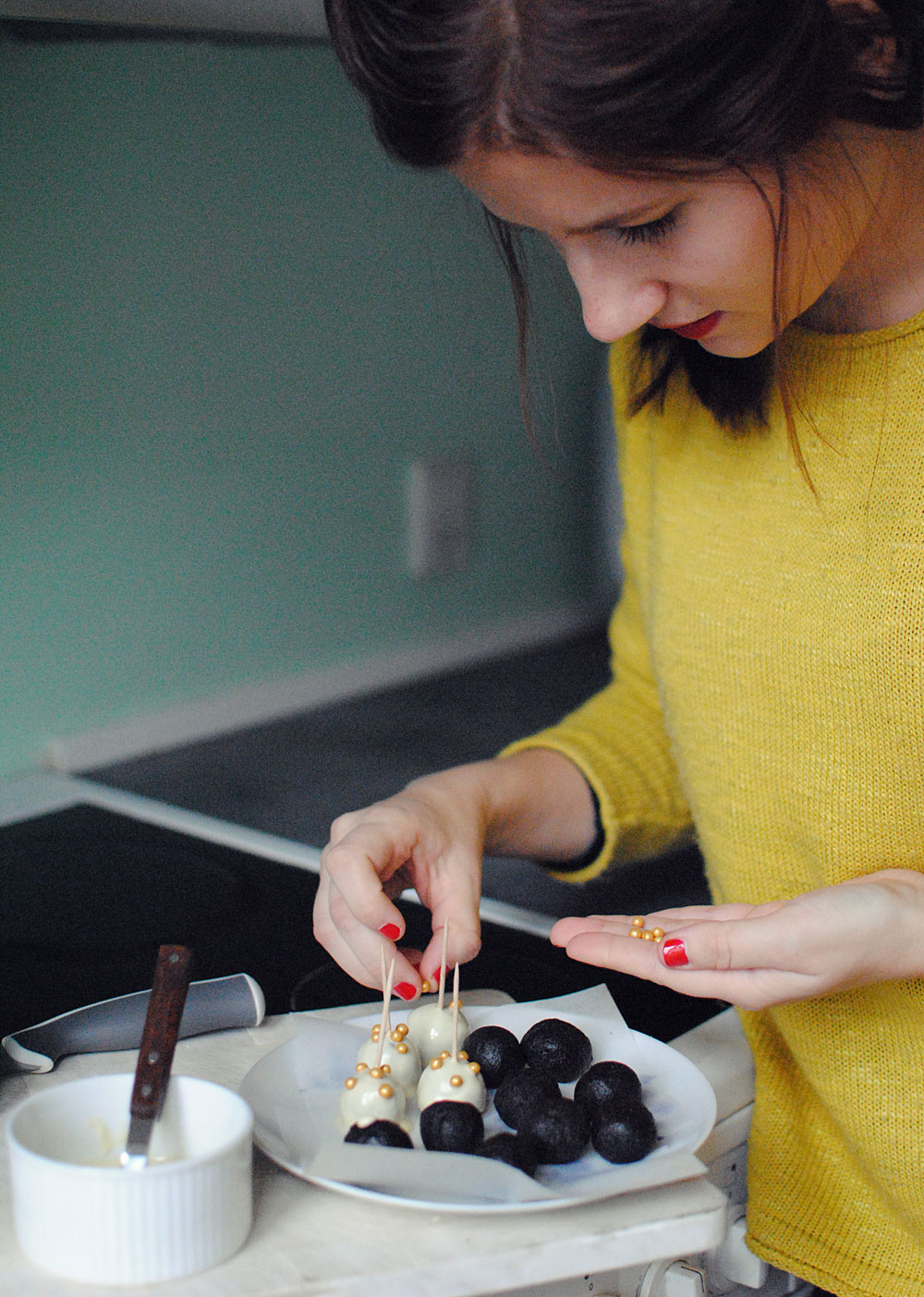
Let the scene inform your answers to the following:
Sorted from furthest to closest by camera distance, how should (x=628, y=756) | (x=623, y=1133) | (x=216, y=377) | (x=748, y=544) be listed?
(x=216, y=377) < (x=628, y=756) < (x=748, y=544) < (x=623, y=1133)

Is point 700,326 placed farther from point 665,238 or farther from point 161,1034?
point 161,1034

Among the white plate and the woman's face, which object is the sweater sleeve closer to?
the white plate

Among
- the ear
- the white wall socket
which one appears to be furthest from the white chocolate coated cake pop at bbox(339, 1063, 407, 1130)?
the white wall socket

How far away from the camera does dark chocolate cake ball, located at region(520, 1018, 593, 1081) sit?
0.71 m

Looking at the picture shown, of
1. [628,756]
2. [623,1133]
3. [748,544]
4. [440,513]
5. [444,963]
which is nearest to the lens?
[623,1133]

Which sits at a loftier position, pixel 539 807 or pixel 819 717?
pixel 819 717

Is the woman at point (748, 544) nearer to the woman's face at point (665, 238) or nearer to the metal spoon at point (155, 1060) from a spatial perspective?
the woman's face at point (665, 238)

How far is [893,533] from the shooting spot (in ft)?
2.51

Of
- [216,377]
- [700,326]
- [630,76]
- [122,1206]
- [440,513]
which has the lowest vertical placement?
[440,513]

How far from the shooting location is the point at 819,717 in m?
0.80

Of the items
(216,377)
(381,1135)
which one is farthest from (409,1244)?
(216,377)

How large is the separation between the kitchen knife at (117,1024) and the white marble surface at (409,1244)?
0.12 m

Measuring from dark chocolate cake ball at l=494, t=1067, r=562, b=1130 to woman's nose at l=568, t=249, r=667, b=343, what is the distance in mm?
359

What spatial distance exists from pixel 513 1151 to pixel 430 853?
0.23 metres
